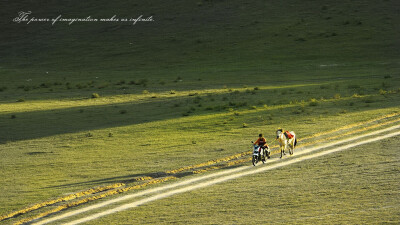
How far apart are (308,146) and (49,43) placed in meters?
65.6

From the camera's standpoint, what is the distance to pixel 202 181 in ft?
59.0

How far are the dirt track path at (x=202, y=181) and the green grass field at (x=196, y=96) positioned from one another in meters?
0.49

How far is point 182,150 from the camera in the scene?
23.0 m

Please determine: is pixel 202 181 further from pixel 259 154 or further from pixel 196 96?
pixel 196 96

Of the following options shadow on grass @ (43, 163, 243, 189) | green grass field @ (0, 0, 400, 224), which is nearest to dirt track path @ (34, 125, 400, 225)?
green grass field @ (0, 0, 400, 224)

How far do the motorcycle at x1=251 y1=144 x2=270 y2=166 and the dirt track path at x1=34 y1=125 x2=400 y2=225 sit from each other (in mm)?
233

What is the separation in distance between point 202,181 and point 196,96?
22079mm

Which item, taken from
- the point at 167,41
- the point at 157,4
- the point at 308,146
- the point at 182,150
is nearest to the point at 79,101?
the point at 182,150

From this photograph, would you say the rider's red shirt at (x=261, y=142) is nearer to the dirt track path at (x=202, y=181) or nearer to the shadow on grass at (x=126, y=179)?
the dirt track path at (x=202, y=181)

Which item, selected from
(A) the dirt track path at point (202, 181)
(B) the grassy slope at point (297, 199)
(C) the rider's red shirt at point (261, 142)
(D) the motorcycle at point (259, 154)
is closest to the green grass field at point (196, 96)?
(B) the grassy slope at point (297, 199)

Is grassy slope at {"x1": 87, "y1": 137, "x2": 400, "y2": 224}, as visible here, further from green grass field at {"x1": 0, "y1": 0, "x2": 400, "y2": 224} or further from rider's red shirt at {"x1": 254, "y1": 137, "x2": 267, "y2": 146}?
rider's red shirt at {"x1": 254, "y1": 137, "x2": 267, "y2": 146}

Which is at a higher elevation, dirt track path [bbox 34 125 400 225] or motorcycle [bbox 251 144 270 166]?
motorcycle [bbox 251 144 270 166]

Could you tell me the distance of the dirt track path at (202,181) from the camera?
1566cm

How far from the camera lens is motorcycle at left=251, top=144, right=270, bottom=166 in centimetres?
1849
